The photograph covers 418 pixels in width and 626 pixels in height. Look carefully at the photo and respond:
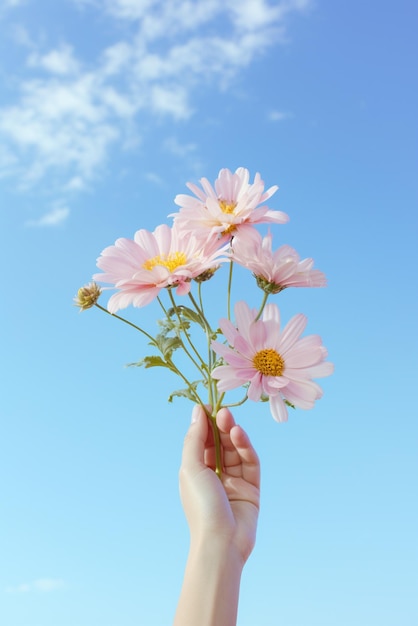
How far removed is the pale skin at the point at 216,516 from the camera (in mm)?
1851

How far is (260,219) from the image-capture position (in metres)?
1.81

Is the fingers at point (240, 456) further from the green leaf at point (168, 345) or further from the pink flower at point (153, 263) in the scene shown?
the pink flower at point (153, 263)

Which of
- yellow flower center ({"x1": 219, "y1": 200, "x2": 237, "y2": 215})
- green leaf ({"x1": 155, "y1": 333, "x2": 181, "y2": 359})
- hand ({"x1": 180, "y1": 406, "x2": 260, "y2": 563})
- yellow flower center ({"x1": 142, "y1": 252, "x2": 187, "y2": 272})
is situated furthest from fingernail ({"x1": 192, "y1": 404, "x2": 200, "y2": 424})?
yellow flower center ({"x1": 219, "y1": 200, "x2": 237, "y2": 215})

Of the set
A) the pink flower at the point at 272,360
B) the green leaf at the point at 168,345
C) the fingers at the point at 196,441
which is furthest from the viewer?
the fingers at the point at 196,441

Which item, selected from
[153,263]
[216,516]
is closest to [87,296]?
[153,263]

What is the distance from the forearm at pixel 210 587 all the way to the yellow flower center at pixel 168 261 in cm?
75

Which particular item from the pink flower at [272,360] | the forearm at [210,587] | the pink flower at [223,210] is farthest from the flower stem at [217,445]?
the pink flower at [223,210]

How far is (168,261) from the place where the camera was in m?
1.85

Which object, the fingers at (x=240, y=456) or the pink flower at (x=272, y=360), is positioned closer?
the pink flower at (x=272, y=360)

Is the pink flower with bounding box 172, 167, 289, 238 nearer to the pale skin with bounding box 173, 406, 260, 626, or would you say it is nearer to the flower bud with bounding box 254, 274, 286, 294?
the flower bud with bounding box 254, 274, 286, 294

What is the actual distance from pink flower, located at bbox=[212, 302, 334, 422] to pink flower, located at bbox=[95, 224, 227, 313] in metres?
0.15

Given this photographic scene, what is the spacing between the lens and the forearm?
1.83 m

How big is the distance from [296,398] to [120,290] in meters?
0.52

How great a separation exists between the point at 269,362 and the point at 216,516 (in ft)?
1.64
